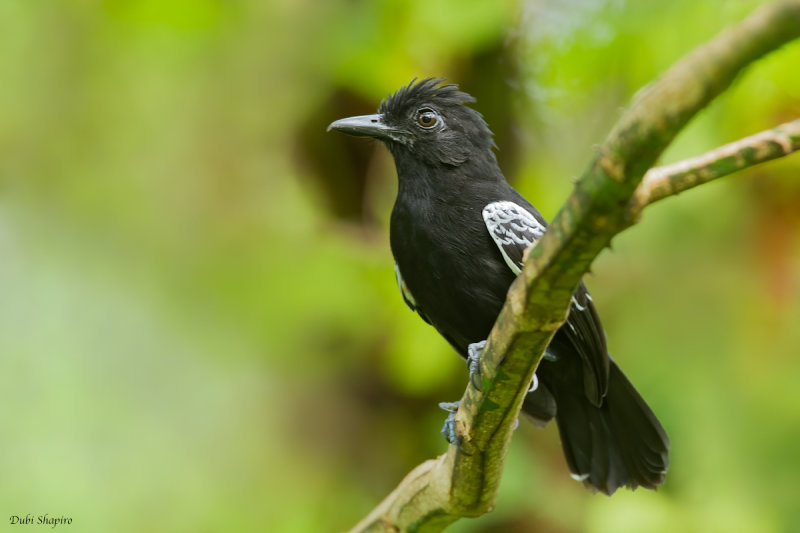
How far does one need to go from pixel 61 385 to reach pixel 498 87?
126 inches

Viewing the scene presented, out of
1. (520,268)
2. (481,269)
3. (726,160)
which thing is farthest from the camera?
(481,269)

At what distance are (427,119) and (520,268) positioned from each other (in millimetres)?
979

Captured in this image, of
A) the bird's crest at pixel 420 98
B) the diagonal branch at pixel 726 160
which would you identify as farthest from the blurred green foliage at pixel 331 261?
the diagonal branch at pixel 726 160

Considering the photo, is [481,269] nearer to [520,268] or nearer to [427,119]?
[520,268]

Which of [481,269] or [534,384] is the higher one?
[481,269]

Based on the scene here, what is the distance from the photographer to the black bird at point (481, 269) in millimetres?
3301

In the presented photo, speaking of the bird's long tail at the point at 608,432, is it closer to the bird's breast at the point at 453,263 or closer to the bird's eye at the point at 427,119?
the bird's breast at the point at 453,263

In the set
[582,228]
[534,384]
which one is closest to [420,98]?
[534,384]

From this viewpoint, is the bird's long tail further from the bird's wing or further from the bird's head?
the bird's head

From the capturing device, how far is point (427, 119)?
379 centimetres

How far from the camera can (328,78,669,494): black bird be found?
3301mm

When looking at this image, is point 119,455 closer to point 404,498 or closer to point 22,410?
point 22,410

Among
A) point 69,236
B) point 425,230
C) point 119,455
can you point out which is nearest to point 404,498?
point 425,230

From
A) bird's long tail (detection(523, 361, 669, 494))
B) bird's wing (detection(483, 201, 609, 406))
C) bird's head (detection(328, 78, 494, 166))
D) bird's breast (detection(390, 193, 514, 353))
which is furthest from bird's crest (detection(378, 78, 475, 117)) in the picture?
bird's long tail (detection(523, 361, 669, 494))
